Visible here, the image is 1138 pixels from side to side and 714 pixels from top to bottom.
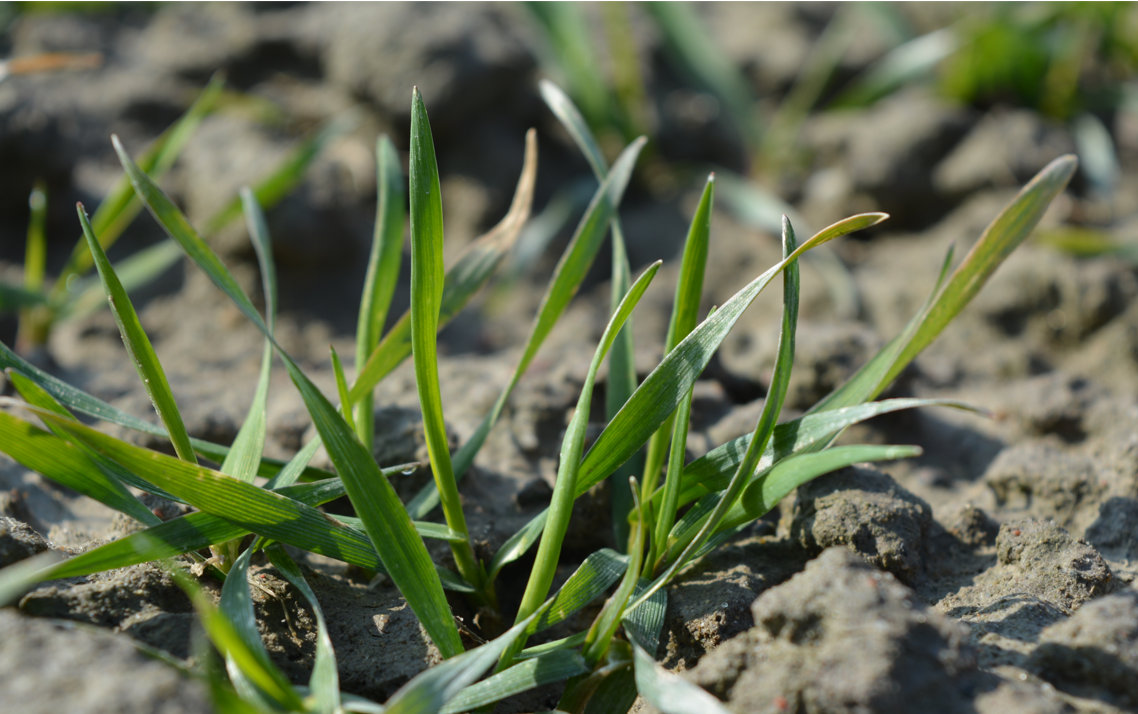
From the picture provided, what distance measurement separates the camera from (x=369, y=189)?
87.4 inches

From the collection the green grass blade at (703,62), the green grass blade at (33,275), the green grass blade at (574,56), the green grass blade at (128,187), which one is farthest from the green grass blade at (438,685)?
the green grass blade at (703,62)

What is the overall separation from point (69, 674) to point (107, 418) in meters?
0.40

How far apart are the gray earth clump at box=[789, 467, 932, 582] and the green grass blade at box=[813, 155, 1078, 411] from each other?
0.11 metres

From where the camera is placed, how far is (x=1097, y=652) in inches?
30.0

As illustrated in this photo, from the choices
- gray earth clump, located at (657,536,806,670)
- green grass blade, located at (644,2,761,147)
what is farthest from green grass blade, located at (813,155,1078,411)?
green grass blade, located at (644,2,761,147)

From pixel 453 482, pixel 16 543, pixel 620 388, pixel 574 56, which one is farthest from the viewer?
pixel 574 56

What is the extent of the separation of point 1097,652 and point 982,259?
0.41m

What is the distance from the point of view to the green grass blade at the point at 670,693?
682 mm

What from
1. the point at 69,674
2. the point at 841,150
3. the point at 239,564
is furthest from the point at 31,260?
the point at 841,150

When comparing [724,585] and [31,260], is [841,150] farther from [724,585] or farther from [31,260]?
[31,260]

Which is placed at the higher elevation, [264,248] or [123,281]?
[264,248]

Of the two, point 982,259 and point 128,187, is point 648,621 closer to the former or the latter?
point 982,259

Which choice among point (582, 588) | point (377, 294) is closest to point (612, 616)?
point (582, 588)

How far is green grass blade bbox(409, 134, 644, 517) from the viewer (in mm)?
1048
